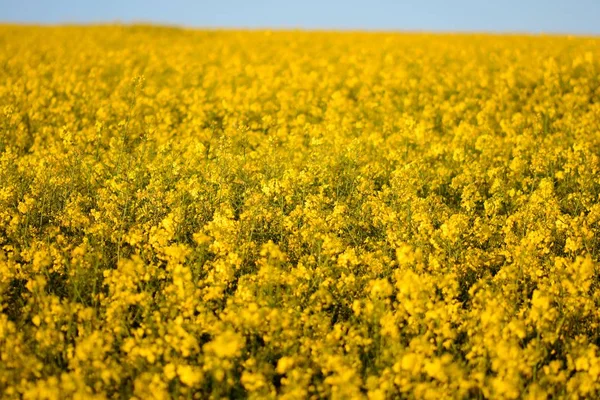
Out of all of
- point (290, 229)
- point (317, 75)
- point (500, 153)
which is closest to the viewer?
point (290, 229)

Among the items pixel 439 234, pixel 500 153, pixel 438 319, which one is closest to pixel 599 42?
pixel 500 153

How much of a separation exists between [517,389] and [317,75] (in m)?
11.7

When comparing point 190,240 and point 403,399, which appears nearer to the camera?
point 403,399

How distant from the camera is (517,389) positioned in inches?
166

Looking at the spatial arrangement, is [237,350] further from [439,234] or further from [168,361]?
[439,234]

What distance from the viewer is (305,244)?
6.75 meters

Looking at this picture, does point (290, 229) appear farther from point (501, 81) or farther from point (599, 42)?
point (599, 42)

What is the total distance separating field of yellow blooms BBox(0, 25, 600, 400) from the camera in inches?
177

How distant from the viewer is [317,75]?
15.1 meters

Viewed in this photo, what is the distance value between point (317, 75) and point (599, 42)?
1265cm

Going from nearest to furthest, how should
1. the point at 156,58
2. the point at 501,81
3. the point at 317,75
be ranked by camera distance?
1. the point at 501,81
2. the point at 317,75
3. the point at 156,58

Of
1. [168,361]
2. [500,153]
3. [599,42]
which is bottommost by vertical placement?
[168,361]

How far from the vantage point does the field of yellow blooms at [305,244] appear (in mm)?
4488

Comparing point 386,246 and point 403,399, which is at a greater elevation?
point 386,246
